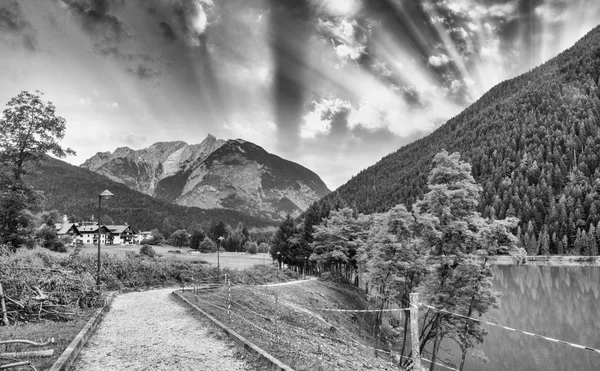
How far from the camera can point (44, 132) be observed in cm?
3197

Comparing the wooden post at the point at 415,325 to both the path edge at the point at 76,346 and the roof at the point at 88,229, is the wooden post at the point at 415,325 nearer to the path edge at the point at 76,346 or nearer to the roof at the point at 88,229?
the path edge at the point at 76,346

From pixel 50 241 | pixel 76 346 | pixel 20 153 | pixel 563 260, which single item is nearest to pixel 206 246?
pixel 50 241

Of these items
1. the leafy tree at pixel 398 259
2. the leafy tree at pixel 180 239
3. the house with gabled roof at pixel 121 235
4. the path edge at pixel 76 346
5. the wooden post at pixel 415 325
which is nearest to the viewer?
the wooden post at pixel 415 325

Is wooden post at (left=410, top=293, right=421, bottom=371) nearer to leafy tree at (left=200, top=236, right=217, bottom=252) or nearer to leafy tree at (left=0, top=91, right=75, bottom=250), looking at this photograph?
leafy tree at (left=0, top=91, right=75, bottom=250)

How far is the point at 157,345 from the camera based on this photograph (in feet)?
43.5

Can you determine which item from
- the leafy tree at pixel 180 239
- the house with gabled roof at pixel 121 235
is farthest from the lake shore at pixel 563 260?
the house with gabled roof at pixel 121 235

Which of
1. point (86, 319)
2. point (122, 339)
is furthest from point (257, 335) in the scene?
point (86, 319)

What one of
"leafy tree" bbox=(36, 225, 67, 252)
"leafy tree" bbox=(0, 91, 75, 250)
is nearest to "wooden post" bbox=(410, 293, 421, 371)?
"leafy tree" bbox=(0, 91, 75, 250)

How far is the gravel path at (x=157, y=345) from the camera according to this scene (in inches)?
428

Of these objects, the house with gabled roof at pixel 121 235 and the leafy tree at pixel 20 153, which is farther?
the house with gabled roof at pixel 121 235

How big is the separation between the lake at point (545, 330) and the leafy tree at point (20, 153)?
3912 centimetres

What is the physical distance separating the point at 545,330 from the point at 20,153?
5425 cm

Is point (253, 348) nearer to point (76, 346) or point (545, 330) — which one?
point (76, 346)

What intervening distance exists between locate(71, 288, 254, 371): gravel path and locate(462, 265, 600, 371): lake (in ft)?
78.5
